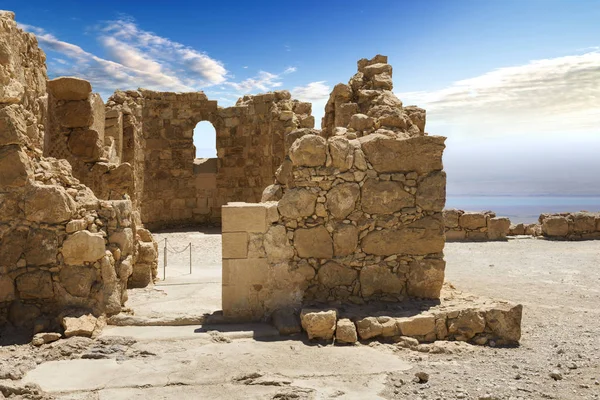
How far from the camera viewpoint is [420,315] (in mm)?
5844

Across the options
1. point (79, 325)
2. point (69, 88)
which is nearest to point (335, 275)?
point (79, 325)

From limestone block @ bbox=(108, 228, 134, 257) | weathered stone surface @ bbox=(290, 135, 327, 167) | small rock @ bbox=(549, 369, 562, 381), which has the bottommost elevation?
small rock @ bbox=(549, 369, 562, 381)

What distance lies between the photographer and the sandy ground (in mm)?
4387

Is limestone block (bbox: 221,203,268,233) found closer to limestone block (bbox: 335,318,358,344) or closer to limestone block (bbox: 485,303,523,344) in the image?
limestone block (bbox: 335,318,358,344)

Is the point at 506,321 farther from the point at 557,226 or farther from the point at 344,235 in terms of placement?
the point at 557,226

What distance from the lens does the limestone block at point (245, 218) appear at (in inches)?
243

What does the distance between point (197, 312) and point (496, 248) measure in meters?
9.69

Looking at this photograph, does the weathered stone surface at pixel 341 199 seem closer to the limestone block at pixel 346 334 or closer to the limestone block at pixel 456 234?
the limestone block at pixel 346 334

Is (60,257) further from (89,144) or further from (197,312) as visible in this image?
(89,144)

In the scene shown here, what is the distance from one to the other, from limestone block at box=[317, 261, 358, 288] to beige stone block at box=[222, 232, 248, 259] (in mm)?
1002

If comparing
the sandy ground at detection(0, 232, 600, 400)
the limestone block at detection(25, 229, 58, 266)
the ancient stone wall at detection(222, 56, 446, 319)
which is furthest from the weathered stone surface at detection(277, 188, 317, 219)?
the limestone block at detection(25, 229, 58, 266)

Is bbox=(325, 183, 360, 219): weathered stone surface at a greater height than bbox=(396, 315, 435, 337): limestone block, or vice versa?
bbox=(325, 183, 360, 219): weathered stone surface

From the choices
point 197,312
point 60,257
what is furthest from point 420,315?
point 60,257

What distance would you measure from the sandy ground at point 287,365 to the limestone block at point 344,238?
1261mm
